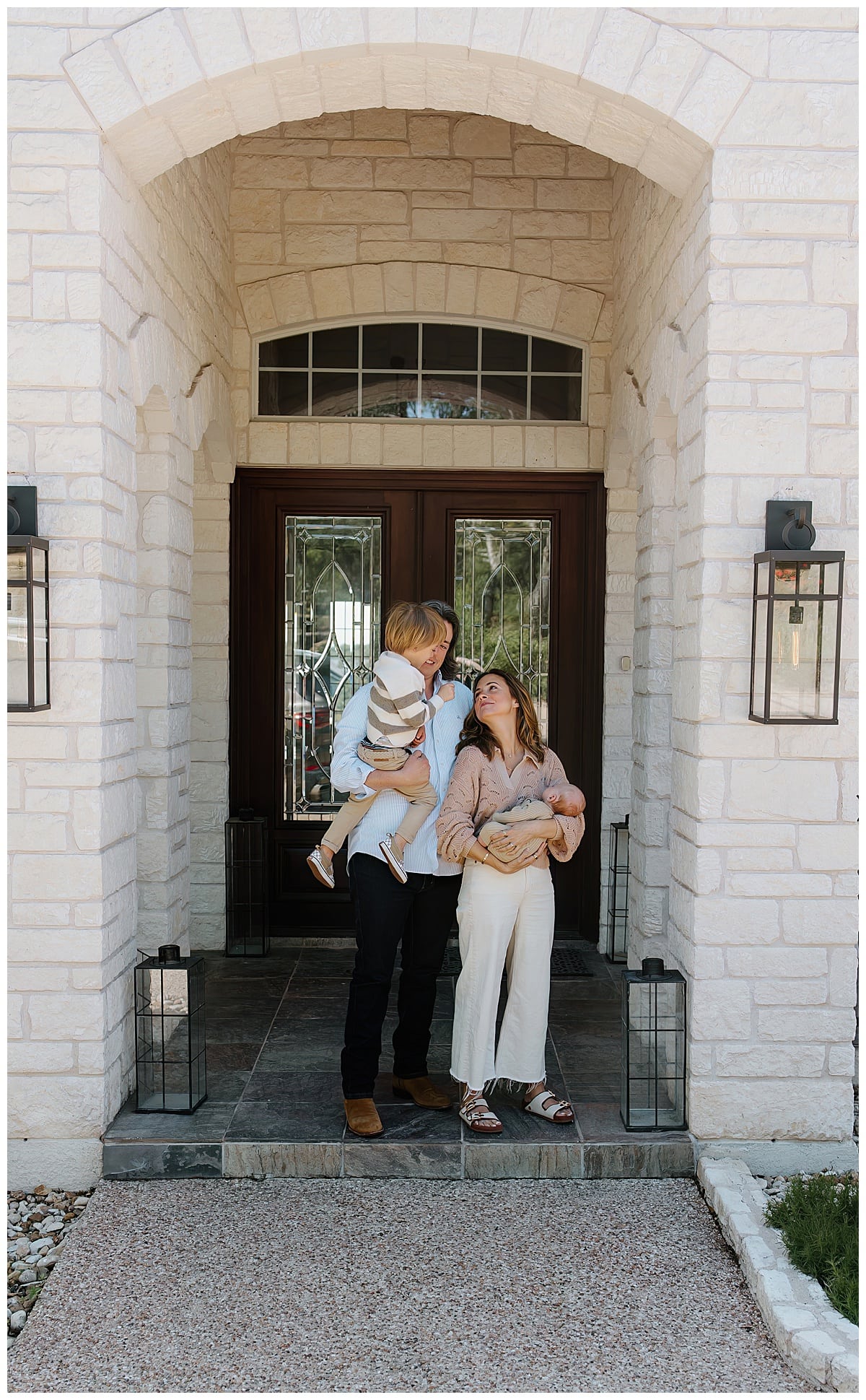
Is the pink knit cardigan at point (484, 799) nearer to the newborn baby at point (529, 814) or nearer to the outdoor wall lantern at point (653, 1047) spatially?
the newborn baby at point (529, 814)

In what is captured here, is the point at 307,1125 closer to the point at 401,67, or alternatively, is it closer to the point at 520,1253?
the point at 520,1253

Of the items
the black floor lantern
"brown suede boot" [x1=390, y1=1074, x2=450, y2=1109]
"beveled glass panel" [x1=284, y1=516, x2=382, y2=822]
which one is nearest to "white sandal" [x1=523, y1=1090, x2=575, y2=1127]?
"brown suede boot" [x1=390, y1=1074, x2=450, y2=1109]

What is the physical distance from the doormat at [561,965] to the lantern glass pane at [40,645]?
243 centimetres

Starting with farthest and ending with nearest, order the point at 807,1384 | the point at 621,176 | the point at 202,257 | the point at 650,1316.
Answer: the point at 621,176 → the point at 202,257 → the point at 650,1316 → the point at 807,1384

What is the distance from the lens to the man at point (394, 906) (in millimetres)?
3400

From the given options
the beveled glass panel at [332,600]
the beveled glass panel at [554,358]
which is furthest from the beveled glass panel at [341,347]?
the beveled glass panel at [554,358]

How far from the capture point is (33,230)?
322 centimetres

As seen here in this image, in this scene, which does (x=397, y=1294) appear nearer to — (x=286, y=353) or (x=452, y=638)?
(x=452, y=638)

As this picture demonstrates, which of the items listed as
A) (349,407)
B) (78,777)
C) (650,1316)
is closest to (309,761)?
(349,407)

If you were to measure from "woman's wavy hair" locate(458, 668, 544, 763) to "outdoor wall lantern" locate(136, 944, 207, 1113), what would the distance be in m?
1.17

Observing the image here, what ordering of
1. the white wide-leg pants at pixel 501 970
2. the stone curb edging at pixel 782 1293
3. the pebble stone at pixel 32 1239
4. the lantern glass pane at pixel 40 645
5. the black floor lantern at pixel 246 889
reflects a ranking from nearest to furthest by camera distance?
the stone curb edging at pixel 782 1293 < the pebble stone at pixel 32 1239 < the lantern glass pane at pixel 40 645 < the white wide-leg pants at pixel 501 970 < the black floor lantern at pixel 246 889

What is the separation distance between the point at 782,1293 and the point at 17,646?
2652 millimetres

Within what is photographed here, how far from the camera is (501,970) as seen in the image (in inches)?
134

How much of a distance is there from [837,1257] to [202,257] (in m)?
4.37
